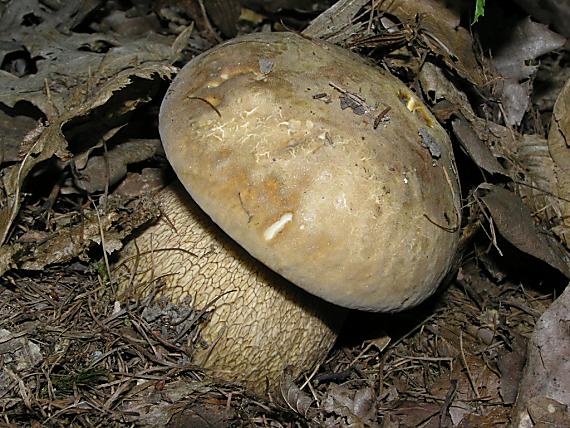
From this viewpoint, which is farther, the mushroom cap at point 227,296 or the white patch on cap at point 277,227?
the mushroom cap at point 227,296

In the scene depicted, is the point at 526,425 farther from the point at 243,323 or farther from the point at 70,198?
the point at 70,198

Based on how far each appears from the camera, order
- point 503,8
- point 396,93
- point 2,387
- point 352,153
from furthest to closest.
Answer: point 503,8 → point 396,93 → point 2,387 → point 352,153

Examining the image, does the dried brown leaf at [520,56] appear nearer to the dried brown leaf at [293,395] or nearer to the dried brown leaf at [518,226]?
the dried brown leaf at [518,226]

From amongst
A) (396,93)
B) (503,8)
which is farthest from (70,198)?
(503,8)

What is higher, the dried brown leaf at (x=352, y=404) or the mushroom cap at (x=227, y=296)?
the mushroom cap at (x=227, y=296)

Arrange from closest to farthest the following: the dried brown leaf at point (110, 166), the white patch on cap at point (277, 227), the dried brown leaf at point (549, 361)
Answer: the white patch on cap at point (277, 227) < the dried brown leaf at point (549, 361) < the dried brown leaf at point (110, 166)

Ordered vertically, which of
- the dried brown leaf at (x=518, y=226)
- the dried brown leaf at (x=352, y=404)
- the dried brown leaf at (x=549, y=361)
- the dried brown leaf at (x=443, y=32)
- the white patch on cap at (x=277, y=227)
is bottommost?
the dried brown leaf at (x=352, y=404)

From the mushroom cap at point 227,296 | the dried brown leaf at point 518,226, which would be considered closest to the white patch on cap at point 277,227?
the mushroom cap at point 227,296

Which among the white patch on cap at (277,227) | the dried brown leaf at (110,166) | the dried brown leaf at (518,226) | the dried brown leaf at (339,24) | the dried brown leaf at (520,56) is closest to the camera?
the white patch on cap at (277,227)
